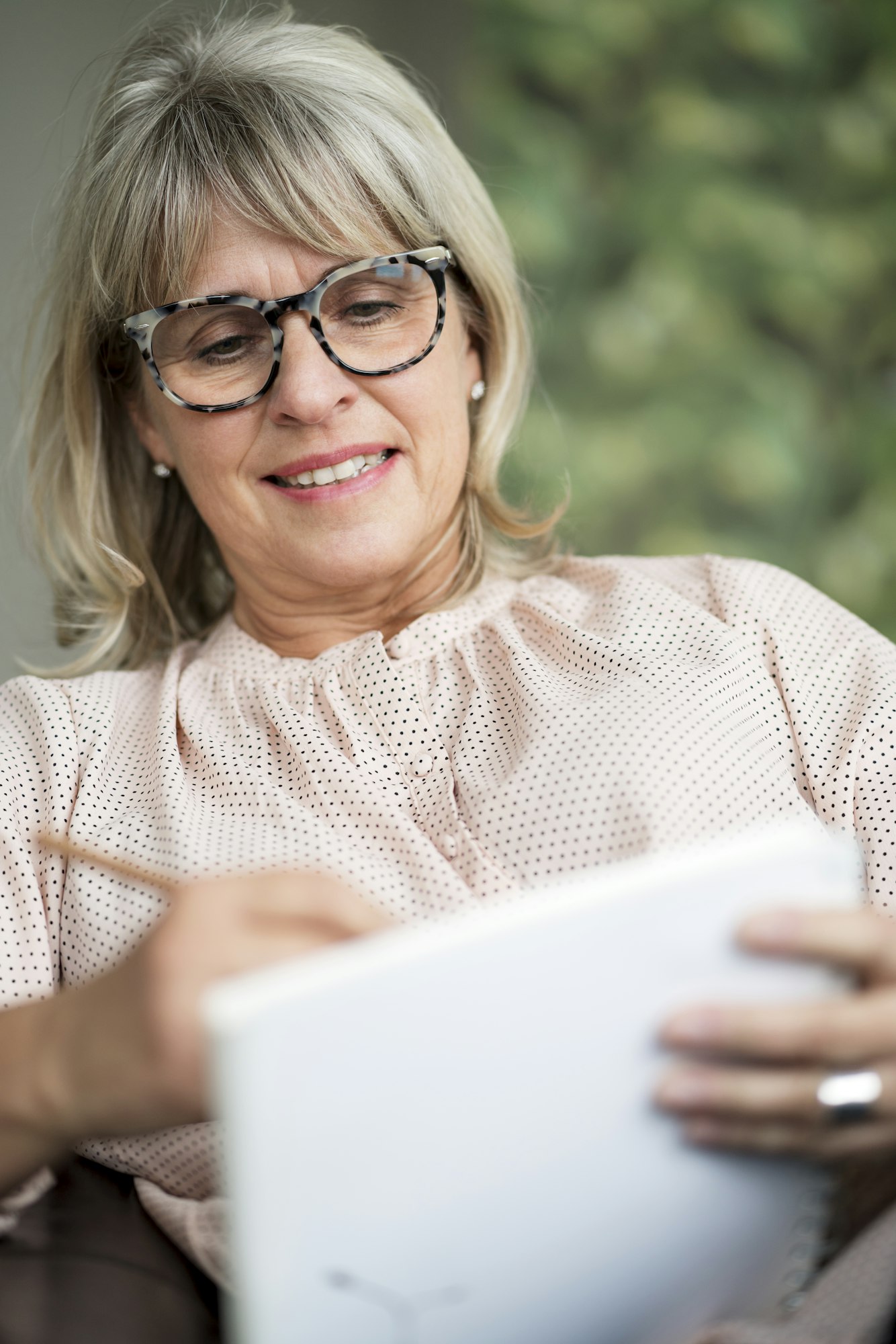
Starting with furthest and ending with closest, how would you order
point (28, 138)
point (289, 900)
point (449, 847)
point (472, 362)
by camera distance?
point (28, 138) < point (472, 362) < point (449, 847) < point (289, 900)

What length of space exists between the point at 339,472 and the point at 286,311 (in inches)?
6.9

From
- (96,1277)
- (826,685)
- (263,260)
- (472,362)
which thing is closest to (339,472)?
(263,260)

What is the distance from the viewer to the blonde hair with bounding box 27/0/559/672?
1.27m

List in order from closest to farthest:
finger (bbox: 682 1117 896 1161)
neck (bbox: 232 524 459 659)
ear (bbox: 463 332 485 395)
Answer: finger (bbox: 682 1117 896 1161) < neck (bbox: 232 524 459 659) < ear (bbox: 463 332 485 395)

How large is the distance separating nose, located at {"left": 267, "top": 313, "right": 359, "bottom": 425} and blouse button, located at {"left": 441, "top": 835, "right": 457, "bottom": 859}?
46 centimetres

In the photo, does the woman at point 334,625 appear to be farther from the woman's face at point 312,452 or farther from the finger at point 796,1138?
the finger at point 796,1138

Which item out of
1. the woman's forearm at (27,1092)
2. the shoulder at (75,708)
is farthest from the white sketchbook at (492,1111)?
the shoulder at (75,708)

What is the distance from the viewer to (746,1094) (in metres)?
0.68

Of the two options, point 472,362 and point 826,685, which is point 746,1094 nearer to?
point 826,685

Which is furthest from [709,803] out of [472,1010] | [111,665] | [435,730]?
[111,665]

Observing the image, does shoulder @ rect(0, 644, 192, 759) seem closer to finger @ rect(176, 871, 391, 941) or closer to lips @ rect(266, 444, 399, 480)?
lips @ rect(266, 444, 399, 480)

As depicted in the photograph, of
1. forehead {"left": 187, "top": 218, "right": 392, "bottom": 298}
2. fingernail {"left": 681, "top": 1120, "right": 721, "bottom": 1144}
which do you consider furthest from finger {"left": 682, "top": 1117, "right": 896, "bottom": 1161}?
forehead {"left": 187, "top": 218, "right": 392, "bottom": 298}

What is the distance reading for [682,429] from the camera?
2627 mm

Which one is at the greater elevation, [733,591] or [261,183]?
[261,183]
